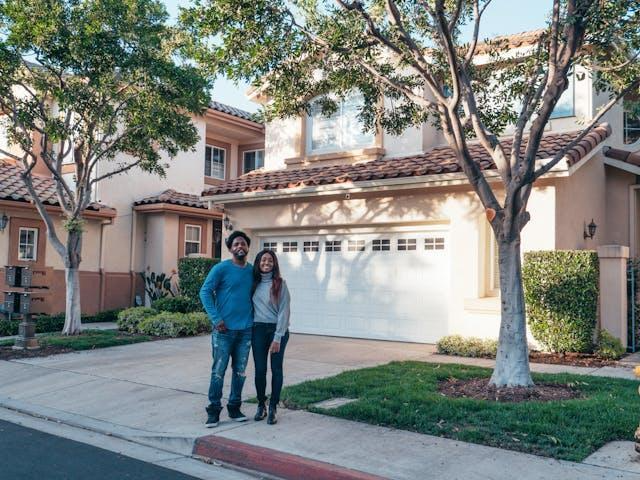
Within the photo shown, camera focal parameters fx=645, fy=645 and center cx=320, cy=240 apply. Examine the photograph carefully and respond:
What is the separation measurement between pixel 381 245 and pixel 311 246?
1895 millimetres

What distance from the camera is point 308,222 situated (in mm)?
14375

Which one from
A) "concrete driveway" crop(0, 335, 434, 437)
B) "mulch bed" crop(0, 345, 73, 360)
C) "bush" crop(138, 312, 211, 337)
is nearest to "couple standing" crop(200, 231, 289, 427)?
"concrete driveway" crop(0, 335, 434, 437)

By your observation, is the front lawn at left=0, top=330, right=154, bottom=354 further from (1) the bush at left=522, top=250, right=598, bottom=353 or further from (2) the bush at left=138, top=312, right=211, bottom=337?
(1) the bush at left=522, top=250, right=598, bottom=353

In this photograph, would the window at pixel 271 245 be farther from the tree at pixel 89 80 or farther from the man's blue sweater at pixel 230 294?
the man's blue sweater at pixel 230 294

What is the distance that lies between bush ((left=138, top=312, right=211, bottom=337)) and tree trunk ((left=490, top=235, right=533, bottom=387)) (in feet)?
25.8

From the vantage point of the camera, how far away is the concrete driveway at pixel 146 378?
7273mm

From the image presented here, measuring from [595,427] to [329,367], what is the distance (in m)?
4.72

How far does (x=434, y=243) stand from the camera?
503 inches

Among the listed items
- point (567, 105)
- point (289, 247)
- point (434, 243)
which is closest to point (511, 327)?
point (434, 243)

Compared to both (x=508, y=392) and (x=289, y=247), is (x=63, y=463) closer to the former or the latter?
(x=508, y=392)

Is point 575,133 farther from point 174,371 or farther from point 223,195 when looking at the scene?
point 174,371

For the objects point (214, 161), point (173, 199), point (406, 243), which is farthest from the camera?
A: point (214, 161)

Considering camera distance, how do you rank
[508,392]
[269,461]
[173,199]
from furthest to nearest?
[173,199]
[508,392]
[269,461]

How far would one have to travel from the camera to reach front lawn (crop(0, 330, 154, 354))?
1213 cm
